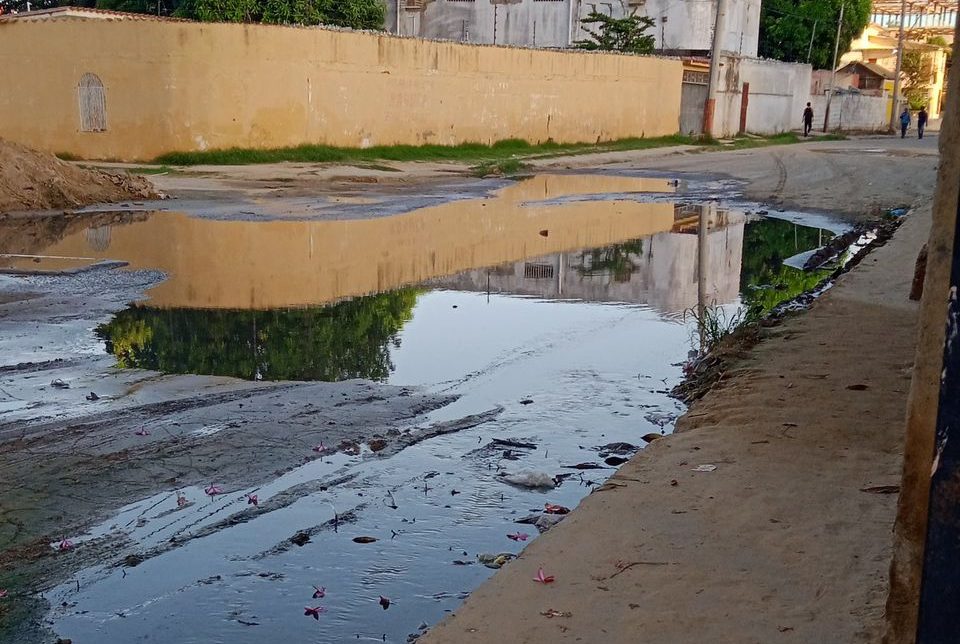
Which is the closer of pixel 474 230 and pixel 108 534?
pixel 108 534

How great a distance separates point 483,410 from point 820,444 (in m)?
2.17

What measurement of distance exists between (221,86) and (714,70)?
20.1 m

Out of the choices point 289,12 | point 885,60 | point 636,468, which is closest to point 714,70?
point 289,12

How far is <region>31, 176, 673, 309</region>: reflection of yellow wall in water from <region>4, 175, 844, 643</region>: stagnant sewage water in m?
0.06

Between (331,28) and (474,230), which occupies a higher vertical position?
(331,28)

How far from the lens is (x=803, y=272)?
12398 mm

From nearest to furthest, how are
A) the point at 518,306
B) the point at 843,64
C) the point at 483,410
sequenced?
the point at 483,410
the point at 518,306
the point at 843,64

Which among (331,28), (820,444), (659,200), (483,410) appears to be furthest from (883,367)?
(331,28)

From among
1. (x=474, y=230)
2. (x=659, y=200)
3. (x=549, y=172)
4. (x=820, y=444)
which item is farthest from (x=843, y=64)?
(x=820, y=444)

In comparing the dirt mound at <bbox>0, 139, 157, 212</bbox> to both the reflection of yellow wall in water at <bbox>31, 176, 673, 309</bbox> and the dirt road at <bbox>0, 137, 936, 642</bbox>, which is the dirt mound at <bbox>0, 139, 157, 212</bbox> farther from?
the dirt road at <bbox>0, 137, 936, 642</bbox>

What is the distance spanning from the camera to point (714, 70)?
38.1 m

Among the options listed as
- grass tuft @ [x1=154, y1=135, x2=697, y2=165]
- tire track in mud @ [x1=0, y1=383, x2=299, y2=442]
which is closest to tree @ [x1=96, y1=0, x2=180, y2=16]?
grass tuft @ [x1=154, y1=135, x2=697, y2=165]

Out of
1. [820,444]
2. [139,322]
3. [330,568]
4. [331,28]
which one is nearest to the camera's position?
[330,568]

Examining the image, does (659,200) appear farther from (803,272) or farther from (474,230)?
(803,272)
